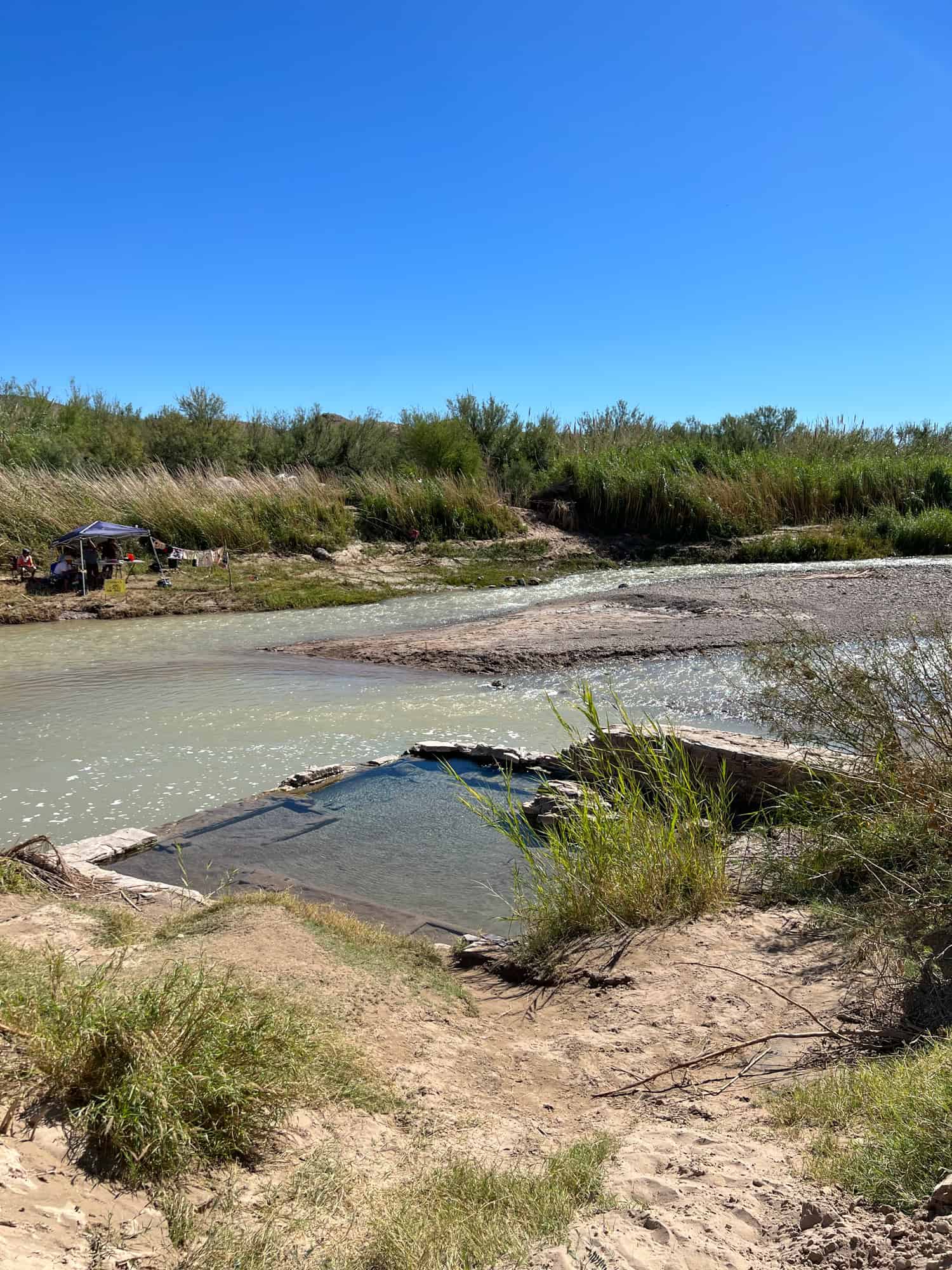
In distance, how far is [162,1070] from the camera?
288cm

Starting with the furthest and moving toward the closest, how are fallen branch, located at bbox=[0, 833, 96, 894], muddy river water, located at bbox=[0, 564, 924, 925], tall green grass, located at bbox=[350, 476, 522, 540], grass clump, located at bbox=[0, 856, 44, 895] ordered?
tall green grass, located at bbox=[350, 476, 522, 540] < muddy river water, located at bbox=[0, 564, 924, 925] < fallen branch, located at bbox=[0, 833, 96, 894] < grass clump, located at bbox=[0, 856, 44, 895]

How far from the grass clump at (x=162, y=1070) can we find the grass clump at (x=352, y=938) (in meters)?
1.14

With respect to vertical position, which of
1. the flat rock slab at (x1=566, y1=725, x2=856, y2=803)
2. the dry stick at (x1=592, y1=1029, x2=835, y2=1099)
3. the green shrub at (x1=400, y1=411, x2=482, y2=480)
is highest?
the green shrub at (x1=400, y1=411, x2=482, y2=480)

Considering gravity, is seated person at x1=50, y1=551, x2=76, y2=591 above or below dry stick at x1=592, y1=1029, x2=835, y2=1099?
above

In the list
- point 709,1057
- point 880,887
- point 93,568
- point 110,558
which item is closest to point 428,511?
point 110,558

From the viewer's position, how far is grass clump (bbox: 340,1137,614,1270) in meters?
A: 2.33

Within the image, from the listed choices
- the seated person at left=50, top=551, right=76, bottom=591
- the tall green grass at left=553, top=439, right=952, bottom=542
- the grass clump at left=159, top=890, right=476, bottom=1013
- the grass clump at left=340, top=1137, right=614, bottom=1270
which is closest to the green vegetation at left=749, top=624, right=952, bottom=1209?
the grass clump at left=340, top=1137, right=614, bottom=1270

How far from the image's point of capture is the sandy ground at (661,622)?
1368 cm

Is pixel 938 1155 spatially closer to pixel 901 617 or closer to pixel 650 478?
pixel 901 617

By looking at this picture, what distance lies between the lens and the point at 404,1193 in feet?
Result: 8.82

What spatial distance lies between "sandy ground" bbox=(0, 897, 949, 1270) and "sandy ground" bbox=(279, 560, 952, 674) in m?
8.14

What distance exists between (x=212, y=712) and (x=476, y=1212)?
9.20 metres

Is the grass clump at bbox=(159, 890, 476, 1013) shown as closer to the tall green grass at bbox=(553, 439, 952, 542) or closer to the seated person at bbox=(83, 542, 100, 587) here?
the seated person at bbox=(83, 542, 100, 587)

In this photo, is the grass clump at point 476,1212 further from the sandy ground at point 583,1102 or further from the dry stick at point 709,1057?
the dry stick at point 709,1057
